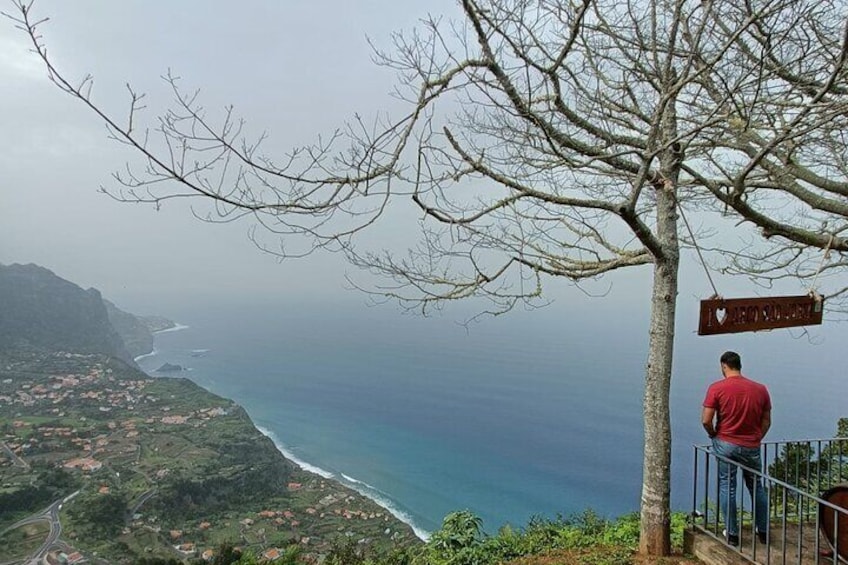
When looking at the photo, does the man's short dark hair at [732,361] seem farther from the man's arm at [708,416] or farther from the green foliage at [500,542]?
the green foliage at [500,542]

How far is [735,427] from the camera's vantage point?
11.5 feet

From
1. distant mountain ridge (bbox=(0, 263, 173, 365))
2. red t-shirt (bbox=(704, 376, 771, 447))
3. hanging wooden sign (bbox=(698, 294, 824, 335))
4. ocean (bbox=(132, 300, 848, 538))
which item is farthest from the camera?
distant mountain ridge (bbox=(0, 263, 173, 365))

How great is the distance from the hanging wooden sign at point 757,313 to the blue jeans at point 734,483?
1034mm

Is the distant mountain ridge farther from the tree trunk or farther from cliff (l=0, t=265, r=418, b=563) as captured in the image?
the tree trunk

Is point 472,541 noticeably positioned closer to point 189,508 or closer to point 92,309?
point 189,508

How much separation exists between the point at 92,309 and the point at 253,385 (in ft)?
105

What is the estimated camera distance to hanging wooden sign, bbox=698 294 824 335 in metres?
2.99

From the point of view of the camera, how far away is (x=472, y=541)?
5.97 m

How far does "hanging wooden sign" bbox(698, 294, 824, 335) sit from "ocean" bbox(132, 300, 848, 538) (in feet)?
8.01

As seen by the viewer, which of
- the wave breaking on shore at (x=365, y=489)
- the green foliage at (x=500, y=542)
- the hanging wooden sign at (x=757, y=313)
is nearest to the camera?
the hanging wooden sign at (x=757, y=313)

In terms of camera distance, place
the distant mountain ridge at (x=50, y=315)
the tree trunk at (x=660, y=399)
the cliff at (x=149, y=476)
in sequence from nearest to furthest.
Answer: the tree trunk at (x=660, y=399), the cliff at (x=149, y=476), the distant mountain ridge at (x=50, y=315)

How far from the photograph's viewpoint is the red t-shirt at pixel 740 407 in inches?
136

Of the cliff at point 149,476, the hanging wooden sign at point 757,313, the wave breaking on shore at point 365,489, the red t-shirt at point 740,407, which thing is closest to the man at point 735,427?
the red t-shirt at point 740,407

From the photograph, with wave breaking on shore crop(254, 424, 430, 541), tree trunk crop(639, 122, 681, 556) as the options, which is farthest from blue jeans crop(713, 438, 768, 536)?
wave breaking on shore crop(254, 424, 430, 541)
